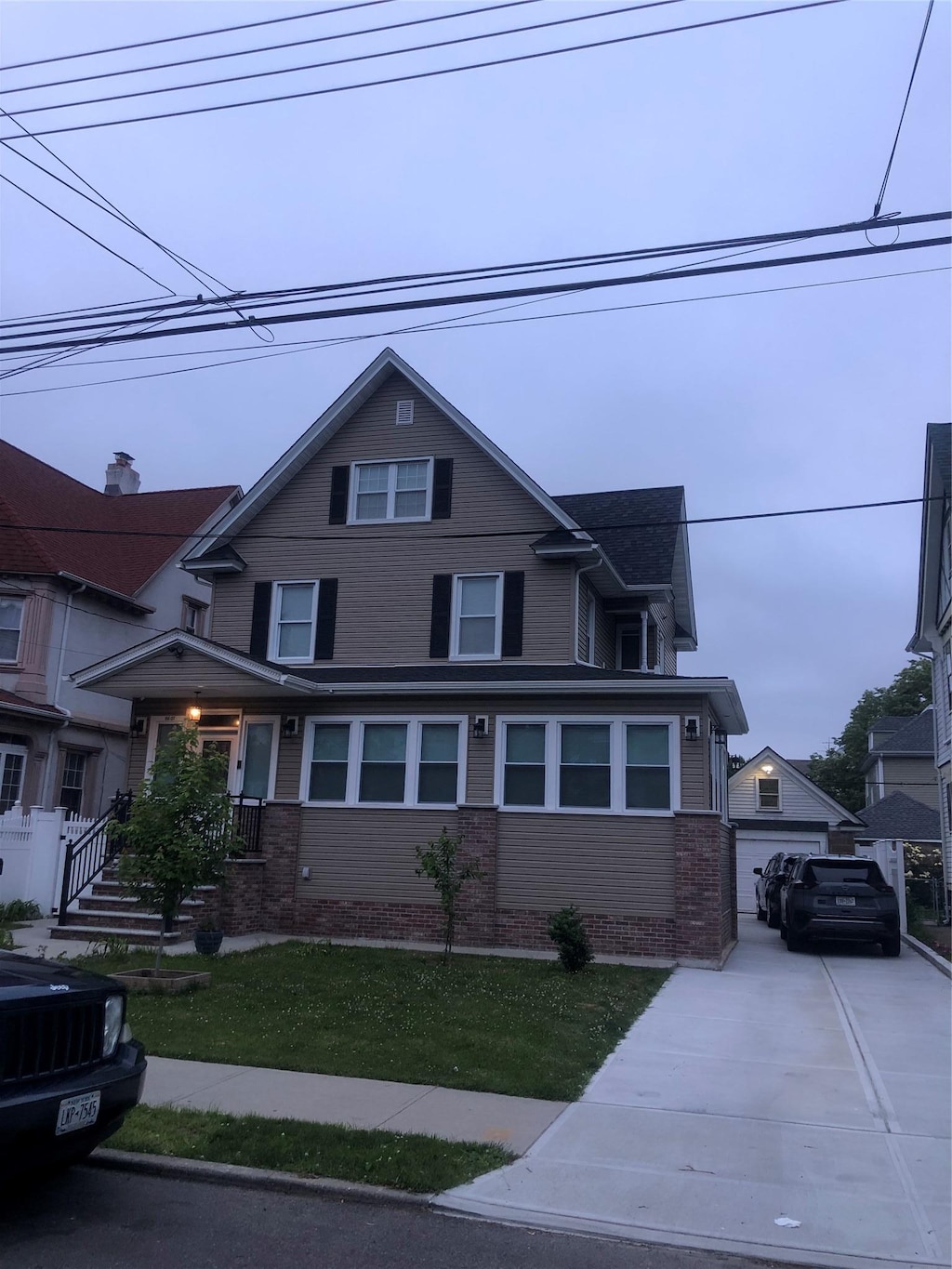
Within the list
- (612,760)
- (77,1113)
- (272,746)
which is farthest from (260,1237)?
(272,746)

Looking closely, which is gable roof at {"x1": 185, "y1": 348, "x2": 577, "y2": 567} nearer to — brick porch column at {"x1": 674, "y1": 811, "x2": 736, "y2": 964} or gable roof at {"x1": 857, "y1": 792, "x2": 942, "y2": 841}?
brick porch column at {"x1": 674, "y1": 811, "x2": 736, "y2": 964}

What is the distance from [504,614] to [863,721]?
53.1 m

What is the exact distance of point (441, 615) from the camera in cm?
1808

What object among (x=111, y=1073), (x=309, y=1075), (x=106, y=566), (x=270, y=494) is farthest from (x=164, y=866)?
(x=106, y=566)

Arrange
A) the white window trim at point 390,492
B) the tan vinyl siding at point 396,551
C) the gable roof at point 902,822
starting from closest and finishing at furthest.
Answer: the tan vinyl siding at point 396,551 → the white window trim at point 390,492 → the gable roof at point 902,822

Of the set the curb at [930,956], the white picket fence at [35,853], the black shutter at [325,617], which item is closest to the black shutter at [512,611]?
the black shutter at [325,617]

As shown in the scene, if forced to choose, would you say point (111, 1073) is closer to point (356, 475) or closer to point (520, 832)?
point (520, 832)

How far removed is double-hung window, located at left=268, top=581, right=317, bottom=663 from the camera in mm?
18922

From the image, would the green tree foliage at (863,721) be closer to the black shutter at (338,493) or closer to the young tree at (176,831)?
the black shutter at (338,493)

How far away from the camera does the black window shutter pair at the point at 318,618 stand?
61.3 feet

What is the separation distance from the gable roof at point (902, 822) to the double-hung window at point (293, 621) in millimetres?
23260

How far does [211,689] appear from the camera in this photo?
17.1 m

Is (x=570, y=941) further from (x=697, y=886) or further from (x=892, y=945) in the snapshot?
(x=892, y=945)

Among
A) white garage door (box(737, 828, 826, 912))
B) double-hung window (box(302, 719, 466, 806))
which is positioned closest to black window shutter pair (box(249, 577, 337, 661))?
double-hung window (box(302, 719, 466, 806))
